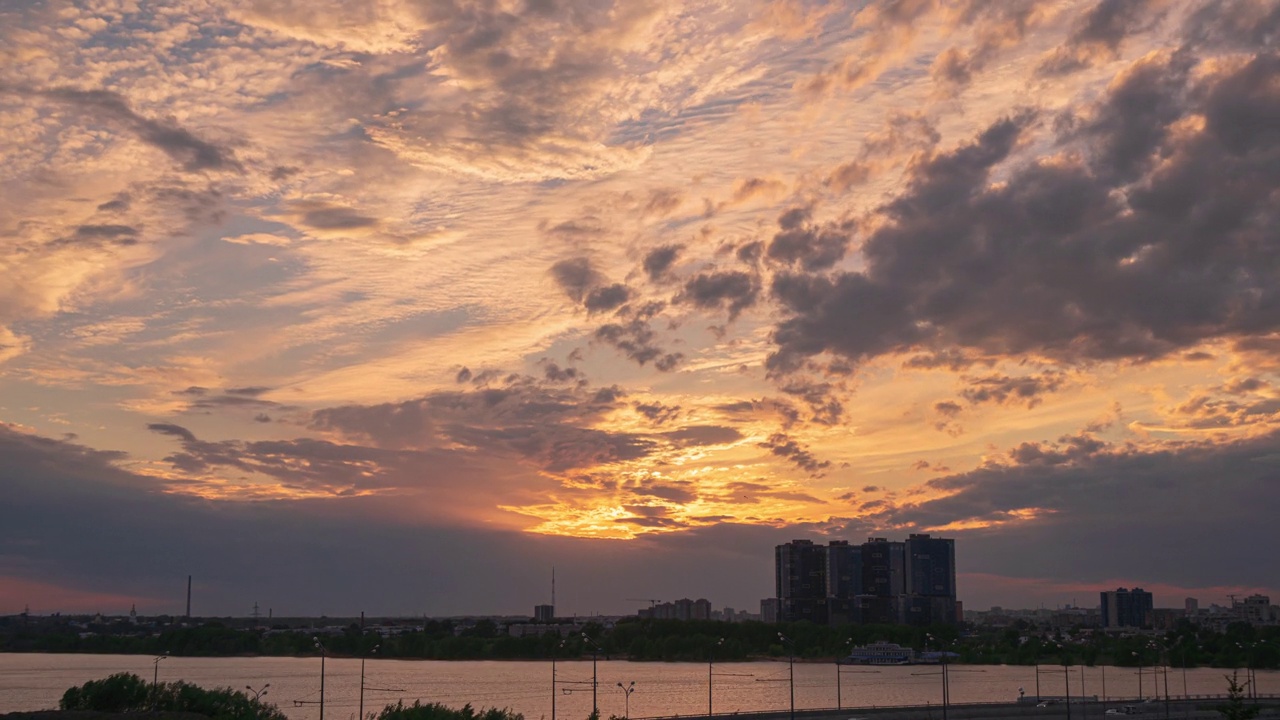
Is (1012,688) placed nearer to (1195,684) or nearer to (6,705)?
(1195,684)

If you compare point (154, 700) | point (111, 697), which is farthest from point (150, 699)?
point (111, 697)

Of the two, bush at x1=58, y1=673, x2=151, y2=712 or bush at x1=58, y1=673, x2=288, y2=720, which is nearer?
bush at x1=58, y1=673, x2=288, y2=720

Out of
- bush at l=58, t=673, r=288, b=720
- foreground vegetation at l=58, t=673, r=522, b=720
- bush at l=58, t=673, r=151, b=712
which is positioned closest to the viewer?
foreground vegetation at l=58, t=673, r=522, b=720

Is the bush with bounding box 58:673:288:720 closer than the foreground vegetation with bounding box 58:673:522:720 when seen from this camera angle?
No

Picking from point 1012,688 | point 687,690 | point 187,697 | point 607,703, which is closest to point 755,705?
point 607,703

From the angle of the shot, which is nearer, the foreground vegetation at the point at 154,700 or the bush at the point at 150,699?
the foreground vegetation at the point at 154,700

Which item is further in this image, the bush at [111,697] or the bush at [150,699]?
the bush at [111,697]

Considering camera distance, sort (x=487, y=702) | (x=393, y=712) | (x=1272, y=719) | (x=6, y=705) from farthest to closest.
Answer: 1. (x=487, y=702)
2. (x=6, y=705)
3. (x=1272, y=719)
4. (x=393, y=712)

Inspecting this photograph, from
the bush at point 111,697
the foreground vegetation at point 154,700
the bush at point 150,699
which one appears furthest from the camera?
the bush at point 111,697

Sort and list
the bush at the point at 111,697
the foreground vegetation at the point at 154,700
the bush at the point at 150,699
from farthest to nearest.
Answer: the bush at the point at 111,697 → the bush at the point at 150,699 → the foreground vegetation at the point at 154,700

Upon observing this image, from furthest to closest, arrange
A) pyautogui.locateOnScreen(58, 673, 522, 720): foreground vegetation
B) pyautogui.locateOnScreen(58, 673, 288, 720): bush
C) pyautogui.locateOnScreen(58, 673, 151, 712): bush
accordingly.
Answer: pyautogui.locateOnScreen(58, 673, 151, 712): bush, pyautogui.locateOnScreen(58, 673, 288, 720): bush, pyautogui.locateOnScreen(58, 673, 522, 720): foreground vegetation

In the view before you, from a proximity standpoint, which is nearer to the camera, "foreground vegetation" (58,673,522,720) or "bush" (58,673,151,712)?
"foreground vegetation" (58,673,522,720)

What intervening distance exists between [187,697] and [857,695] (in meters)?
118

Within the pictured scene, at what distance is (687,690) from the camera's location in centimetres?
18800
